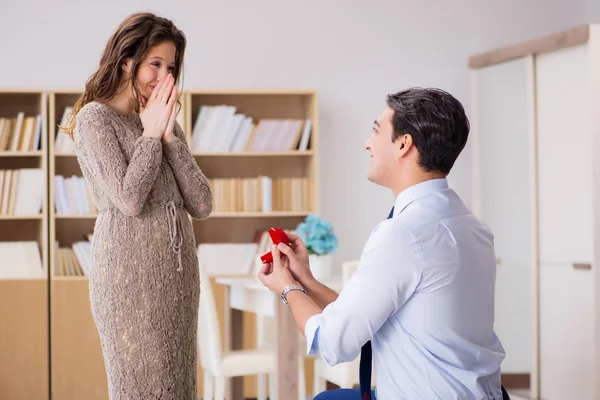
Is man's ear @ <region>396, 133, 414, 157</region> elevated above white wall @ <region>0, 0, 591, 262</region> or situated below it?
Result: below

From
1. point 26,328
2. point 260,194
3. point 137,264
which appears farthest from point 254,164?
point 137,264

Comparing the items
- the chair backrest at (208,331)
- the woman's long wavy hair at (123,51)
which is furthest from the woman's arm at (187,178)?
the chair backrest at (208,331)

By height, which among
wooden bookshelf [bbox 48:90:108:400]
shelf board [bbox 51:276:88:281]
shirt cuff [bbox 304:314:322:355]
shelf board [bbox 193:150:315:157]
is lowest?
wooden bookshelf [bbox 48:90:108:400]

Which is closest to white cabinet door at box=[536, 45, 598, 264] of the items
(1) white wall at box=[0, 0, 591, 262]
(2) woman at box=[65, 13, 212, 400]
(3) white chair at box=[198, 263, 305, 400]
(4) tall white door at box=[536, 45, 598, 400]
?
(4) tall white door at box=[536, 45, 598, 400]

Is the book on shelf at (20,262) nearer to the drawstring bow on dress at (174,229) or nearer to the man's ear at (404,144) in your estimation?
the drawstring bow on dress at (174,229)

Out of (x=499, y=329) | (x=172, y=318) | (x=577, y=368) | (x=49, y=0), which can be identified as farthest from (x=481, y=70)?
(x=172, y=318)

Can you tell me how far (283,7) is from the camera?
5168 millimetres

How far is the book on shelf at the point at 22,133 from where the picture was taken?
15.3ft

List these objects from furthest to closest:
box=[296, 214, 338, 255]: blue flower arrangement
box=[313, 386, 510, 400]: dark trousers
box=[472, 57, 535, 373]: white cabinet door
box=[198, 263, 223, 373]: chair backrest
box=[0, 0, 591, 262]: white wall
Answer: box=[0, 0, 591, 262]: white wall < box=[472, 57, 535, 373]: white cabinet door < box=[296, 214, 338, 255]: blue flower arrangement < box=[198, 263, 223, 373]: chair backrest < box=[313, 386, 510, 400]: dark trousers

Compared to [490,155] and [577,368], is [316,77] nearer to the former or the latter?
[490,155]

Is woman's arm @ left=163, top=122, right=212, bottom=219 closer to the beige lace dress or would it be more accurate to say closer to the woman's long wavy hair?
the beige lace dress

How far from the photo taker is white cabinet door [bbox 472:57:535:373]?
455cm

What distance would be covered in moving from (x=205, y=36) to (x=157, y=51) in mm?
3024

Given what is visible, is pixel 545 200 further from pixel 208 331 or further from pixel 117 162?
pixel 117 162
